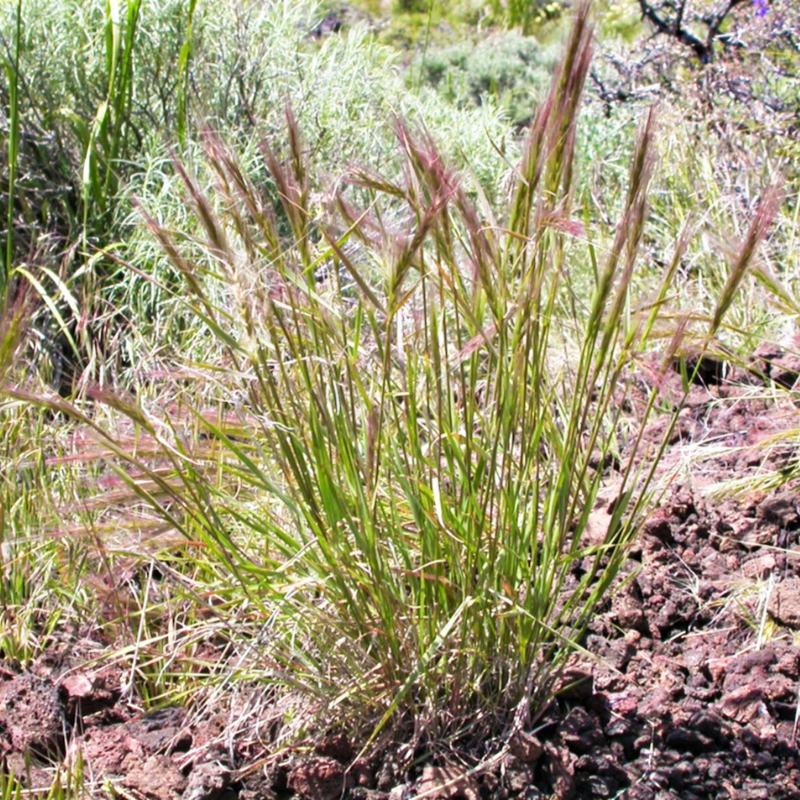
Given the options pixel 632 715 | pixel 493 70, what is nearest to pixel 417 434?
pixel 632 715

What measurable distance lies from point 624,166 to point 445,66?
3034mm

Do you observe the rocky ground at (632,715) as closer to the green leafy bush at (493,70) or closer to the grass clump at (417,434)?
the grass clump at (417,434)

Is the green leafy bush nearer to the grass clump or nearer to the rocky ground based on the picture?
the rocky ground

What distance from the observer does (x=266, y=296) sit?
1.59m

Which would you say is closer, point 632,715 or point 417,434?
point 417,434

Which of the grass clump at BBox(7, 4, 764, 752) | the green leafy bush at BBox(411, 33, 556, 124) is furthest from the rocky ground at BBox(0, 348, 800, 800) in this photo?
the green leafy bush at BBox(411, 33, 556, 124)

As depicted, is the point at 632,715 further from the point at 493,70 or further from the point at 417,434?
the point at 493,70

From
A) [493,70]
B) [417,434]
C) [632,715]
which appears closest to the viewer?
[417,434]

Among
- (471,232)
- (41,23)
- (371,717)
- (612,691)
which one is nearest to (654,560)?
(612,691)

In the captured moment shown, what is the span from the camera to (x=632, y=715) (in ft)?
6.53

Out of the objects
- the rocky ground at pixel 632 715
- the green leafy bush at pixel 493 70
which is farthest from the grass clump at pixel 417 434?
the green leafy bush at pixel 493 70

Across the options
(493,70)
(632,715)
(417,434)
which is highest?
(493,70)

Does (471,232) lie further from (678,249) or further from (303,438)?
(303,438)

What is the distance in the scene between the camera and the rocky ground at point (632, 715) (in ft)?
6.16
